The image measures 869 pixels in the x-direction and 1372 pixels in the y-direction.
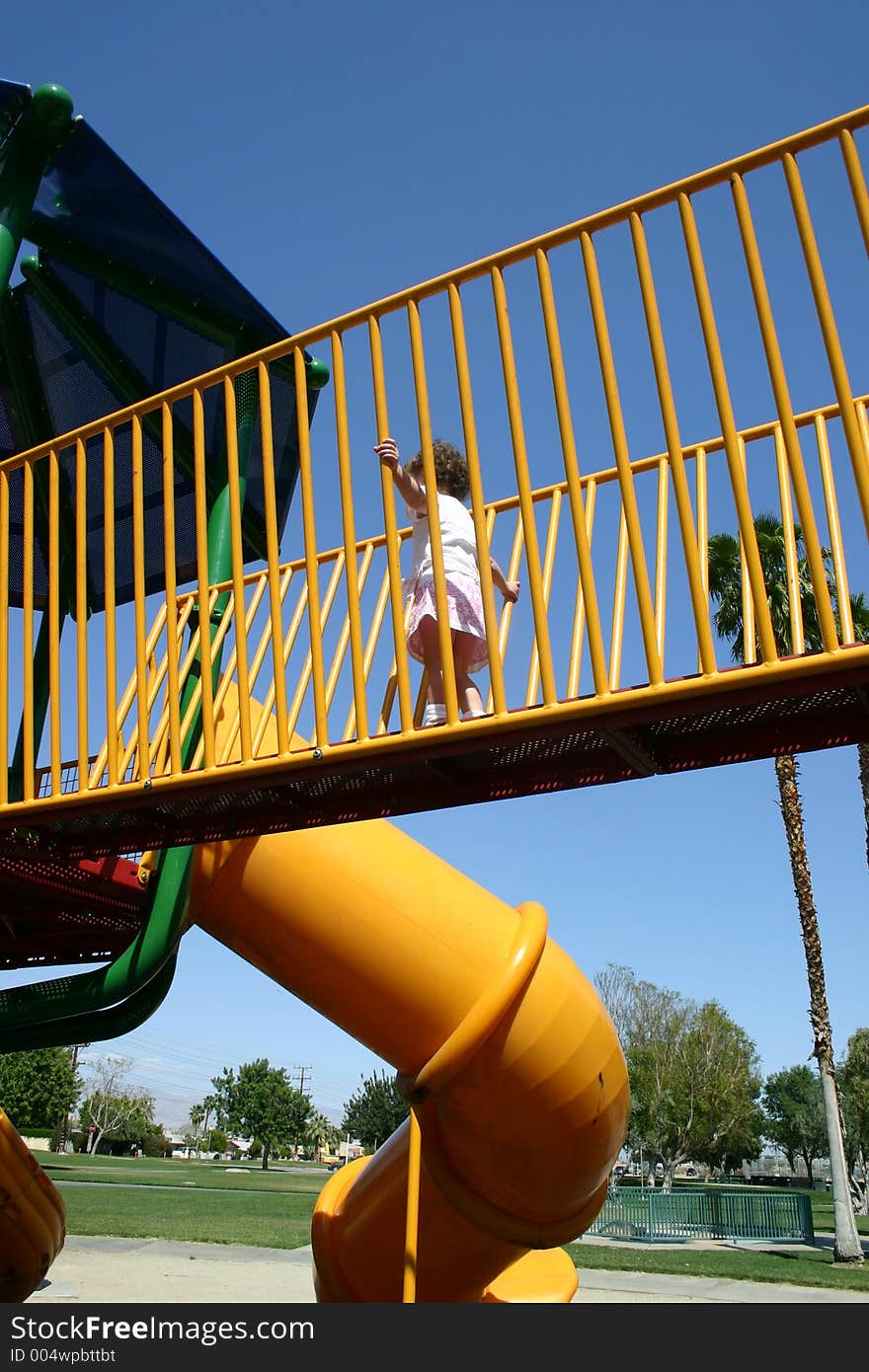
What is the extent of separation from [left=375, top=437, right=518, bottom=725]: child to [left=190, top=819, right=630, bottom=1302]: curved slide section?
1.09 meters

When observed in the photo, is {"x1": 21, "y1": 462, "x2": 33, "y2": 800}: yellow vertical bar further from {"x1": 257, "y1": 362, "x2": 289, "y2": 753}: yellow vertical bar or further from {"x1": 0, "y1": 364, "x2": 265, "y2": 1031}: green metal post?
{"x1": 257, "y1": 362, "x2": 289, "y2": 753}: yellow vertical bar

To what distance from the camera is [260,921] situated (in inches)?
168

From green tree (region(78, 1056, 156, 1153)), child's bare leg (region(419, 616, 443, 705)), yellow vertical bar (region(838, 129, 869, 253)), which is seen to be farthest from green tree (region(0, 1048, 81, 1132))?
yellow vertical bar (region(838, 129, 869, 253))

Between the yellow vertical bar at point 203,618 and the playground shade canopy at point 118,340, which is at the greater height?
the playground shade canopy at point 118,340

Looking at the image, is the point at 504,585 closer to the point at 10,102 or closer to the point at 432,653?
the point at 432,653

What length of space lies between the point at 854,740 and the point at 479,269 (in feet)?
5.57

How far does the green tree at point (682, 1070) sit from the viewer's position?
48.5m

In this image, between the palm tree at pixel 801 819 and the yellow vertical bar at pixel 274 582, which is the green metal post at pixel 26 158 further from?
the palm tree at pixel 801 819

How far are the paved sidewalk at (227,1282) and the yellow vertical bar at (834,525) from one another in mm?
8908

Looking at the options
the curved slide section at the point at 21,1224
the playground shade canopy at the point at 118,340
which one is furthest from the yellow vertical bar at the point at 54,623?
the curved slide section at the point at 21,1224

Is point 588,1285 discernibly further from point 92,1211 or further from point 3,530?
point 92,1211

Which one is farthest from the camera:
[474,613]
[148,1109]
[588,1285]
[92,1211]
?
[148,1109]

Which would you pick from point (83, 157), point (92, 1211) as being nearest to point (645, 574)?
point (83, 157)

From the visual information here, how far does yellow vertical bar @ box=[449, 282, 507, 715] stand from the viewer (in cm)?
275
